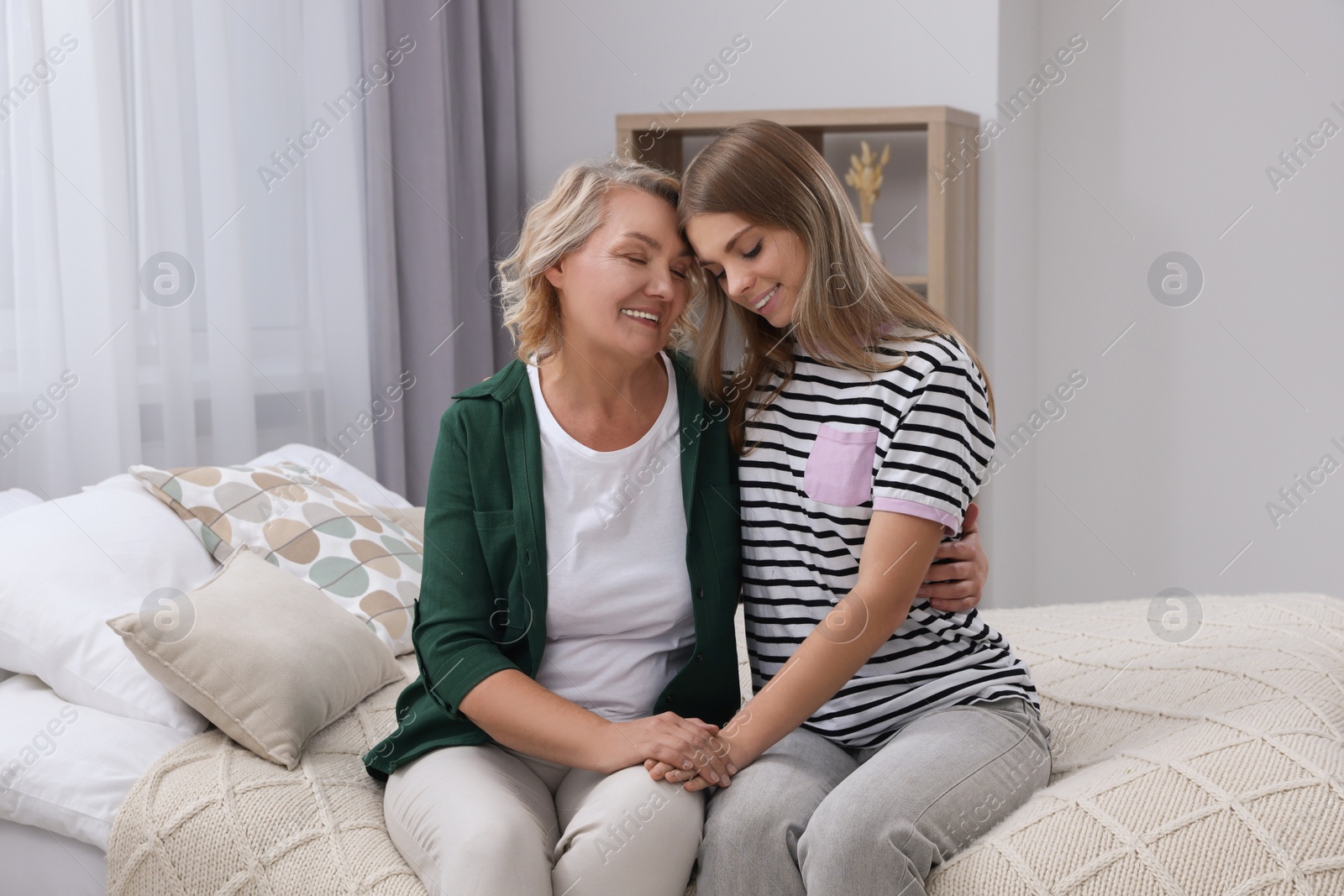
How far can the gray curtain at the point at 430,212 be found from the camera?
2699 millimetres

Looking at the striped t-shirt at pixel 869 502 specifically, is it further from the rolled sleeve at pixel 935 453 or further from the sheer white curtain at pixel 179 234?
the sheer white curtain at pixel 179 234

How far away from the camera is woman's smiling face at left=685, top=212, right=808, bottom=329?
129cm

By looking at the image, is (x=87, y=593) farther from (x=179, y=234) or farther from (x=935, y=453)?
(x=935, y=453)

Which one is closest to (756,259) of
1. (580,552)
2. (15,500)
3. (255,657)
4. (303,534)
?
(580,552)

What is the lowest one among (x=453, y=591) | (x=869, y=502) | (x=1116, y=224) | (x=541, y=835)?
(x=541, y=835)

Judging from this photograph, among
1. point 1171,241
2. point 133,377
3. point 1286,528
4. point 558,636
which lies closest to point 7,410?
point 133,377

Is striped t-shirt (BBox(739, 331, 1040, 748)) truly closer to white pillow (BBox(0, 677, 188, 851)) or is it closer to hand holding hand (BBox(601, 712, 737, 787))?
hand holding hand (BBox(601, 712, 737, 787))

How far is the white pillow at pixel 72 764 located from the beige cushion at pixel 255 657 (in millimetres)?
77

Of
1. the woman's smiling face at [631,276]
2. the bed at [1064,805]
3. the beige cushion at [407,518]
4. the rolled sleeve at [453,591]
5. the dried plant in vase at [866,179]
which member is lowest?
the bed at [1064,805]

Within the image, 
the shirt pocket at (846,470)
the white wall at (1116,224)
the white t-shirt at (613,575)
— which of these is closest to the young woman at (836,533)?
the shirt pocket at (846,470)

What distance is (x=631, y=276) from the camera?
1331 millimetres

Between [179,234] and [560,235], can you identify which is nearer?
[560,235]

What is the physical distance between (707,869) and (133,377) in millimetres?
1481

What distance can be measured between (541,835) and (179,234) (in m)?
1.52
